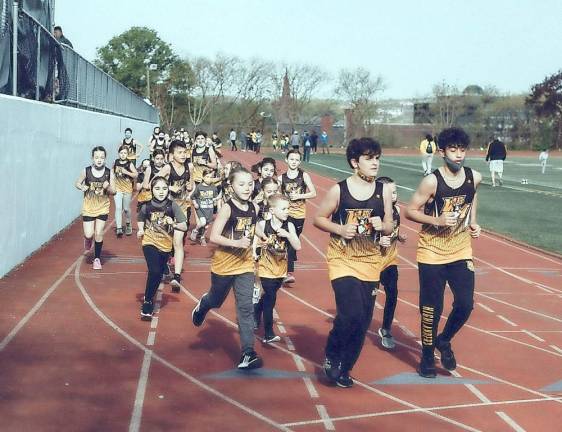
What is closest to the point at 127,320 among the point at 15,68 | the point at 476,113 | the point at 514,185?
the point at 15,68

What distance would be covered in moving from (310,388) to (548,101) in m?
83.2

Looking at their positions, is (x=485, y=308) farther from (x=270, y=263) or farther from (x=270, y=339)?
(x=270, y=263)

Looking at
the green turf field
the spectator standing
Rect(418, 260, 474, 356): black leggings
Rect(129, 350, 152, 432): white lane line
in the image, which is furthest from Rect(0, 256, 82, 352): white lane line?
the spectator standing

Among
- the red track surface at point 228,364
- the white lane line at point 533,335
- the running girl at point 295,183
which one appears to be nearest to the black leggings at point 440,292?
the red track surface at point 228,364

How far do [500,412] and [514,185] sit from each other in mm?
30280

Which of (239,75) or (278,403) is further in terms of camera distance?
(239,75)

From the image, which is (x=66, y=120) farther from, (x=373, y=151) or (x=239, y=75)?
(x=239, y=75)

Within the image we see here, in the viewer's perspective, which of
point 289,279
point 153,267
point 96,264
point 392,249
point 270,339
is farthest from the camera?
point 96,264

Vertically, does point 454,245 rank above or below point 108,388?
above

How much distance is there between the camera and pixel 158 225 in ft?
35.3

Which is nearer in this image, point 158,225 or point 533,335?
point 533,335

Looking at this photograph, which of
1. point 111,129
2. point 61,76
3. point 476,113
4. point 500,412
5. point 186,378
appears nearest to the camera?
point 500,412

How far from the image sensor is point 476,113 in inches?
3590

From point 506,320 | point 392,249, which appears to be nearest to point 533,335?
point 506,320
